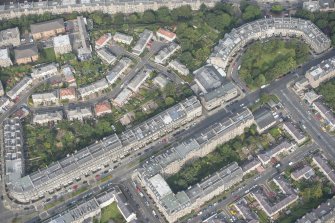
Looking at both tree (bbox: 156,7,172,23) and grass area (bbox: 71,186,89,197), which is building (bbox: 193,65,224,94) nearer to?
tree (bbox: 156,7,172,23)

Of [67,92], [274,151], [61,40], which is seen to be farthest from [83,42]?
[274,151]

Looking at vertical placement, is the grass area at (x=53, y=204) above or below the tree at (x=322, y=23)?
below

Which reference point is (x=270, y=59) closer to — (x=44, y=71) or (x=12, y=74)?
(x=44, y=71)

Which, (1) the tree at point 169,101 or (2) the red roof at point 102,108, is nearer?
(2) the red roof at point 102,108

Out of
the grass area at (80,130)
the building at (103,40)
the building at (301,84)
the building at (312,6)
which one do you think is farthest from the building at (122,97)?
the building at (312,6)

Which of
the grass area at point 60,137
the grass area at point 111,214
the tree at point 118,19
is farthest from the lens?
the tree at point 118,19

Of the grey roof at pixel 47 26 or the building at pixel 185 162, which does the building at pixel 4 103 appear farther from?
the building at pixel 185 162

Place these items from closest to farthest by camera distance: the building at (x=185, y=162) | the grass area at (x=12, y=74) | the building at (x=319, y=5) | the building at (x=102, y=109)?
the building at (x=185, y=162), the building at (x=102, y=109), the grass area at (x=12, y=74), the building at (x=319, y=5)
